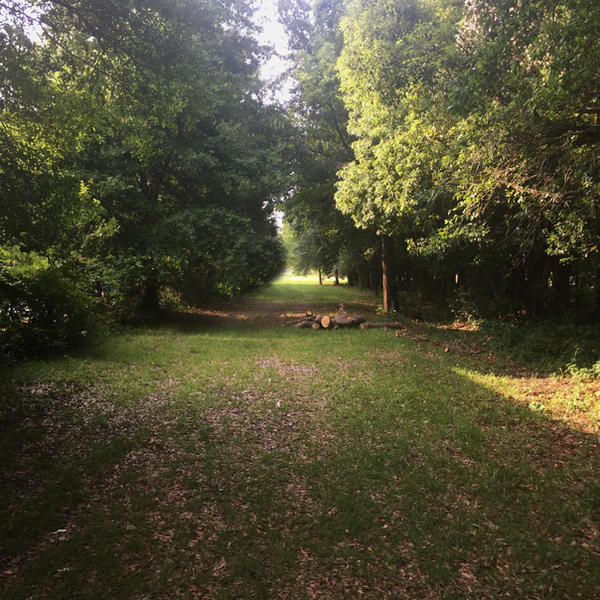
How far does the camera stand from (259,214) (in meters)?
19.3

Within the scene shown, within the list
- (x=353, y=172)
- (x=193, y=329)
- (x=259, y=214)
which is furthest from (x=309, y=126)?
(x=193, y=329)

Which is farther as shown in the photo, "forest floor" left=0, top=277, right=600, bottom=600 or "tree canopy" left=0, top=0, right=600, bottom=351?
"tree canopy" left=0, top=0, right=600, bottom=351

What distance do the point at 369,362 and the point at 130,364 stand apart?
6.13m

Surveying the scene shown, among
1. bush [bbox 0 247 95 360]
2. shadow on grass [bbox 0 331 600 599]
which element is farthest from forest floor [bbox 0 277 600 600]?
bush [bbox 0 247 95 360]

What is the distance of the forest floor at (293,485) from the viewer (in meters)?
3.16

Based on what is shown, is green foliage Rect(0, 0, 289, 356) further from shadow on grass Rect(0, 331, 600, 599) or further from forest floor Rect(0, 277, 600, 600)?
shadow on grass Rect(0, 331, 600, 599)

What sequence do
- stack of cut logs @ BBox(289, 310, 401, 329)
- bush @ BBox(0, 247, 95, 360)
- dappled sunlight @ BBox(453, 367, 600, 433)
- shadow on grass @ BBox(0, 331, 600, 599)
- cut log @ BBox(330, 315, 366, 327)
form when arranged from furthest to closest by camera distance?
cut log @ BBox(330, 315, 366, 327) < stack of cut logs @ BBox(289, 310, 401, 329) < bush @ BBox(0, 247, 95, 360) < dappled sunlight @ BBox(453, 367, 600, 433) < shadow on grass @ BBox(0, 331, 600, 599)

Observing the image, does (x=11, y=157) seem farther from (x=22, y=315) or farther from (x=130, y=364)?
(x=130, y=364)

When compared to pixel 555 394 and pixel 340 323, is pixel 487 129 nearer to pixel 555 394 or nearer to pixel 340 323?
pixel 555 394

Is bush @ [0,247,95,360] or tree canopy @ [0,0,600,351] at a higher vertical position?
tree canopy @ [0,0,600,351]

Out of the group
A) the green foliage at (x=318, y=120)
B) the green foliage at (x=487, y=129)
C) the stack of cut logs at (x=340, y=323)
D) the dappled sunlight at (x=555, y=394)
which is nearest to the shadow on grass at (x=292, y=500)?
the dappled sunlight at (x=555, y=394)

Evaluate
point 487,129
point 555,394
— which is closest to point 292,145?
point 487,129

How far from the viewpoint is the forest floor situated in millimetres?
3156

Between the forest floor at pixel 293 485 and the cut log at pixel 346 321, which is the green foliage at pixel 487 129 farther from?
the cut log at pixel 346 321
